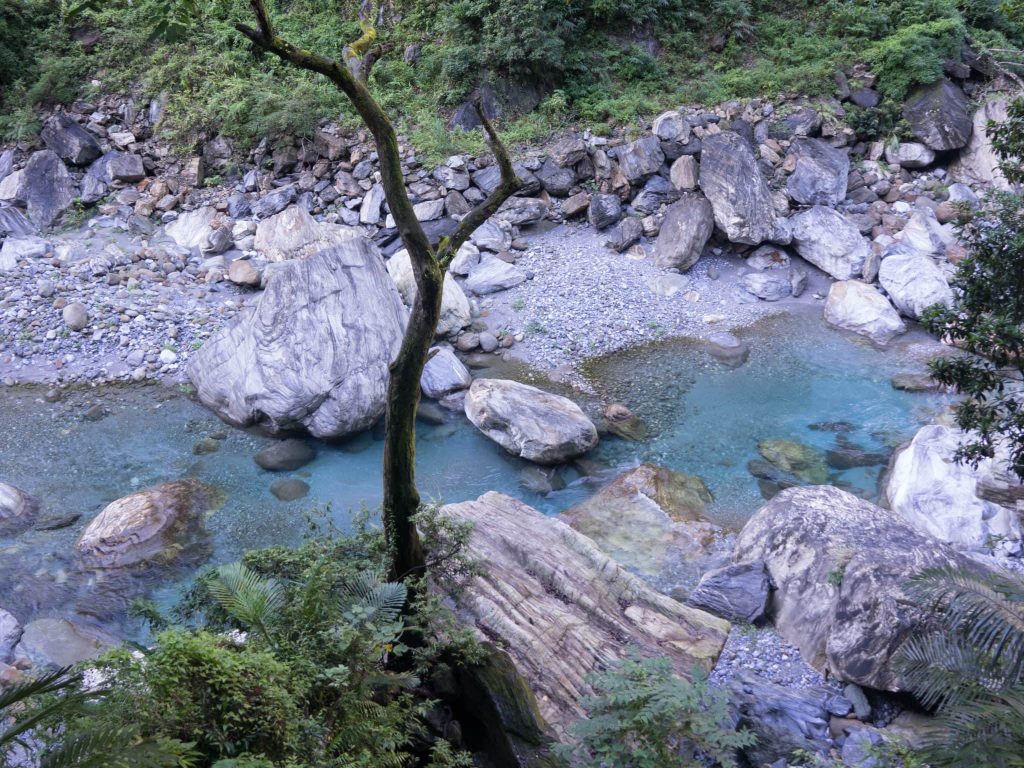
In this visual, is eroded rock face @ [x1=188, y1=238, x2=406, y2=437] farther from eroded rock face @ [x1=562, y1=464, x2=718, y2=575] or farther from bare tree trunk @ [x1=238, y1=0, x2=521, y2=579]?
bare tree trunk @ [x1=238, y1=0, x2=521, y2=579]

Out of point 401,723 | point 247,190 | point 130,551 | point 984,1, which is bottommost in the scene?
point 130,551

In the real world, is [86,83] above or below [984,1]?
below

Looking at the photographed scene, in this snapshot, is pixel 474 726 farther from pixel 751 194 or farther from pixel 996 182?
pixel 996 182

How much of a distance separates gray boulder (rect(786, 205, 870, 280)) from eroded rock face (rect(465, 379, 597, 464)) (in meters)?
6.74

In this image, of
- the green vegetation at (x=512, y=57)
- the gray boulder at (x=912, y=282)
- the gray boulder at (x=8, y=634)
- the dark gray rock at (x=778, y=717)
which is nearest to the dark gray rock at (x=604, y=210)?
the green vegetation at (x=512, y=57)

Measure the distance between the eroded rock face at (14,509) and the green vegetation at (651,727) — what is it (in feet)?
25.0

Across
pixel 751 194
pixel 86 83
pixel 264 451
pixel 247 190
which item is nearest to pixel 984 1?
pixel 751 194

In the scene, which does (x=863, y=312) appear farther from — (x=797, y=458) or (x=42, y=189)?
(x=42, y=189)

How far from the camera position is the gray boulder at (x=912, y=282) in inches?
517

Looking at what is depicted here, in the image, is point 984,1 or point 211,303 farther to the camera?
point 984,1

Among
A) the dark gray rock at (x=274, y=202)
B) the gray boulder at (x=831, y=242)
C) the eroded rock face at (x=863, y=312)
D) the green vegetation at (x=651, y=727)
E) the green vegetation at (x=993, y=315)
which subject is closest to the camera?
the green vegetation at (x=651, y=727)

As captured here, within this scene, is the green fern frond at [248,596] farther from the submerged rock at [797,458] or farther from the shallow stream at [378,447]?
the submerged rock at [797,458]

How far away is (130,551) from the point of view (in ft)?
28.3

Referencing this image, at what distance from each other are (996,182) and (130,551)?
1630 cm
